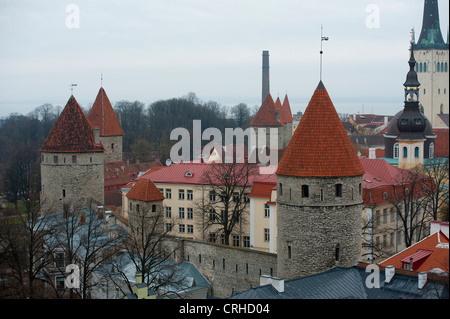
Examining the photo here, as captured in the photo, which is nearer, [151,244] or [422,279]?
[422,279]

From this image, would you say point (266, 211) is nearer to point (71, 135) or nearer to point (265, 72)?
point (71, 135)

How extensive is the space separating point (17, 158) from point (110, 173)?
14.0 meters

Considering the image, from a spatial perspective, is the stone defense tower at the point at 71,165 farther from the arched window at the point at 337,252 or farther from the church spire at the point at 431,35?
the church spire at the point at 431,35

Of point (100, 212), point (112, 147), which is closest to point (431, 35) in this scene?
point (112, 147)

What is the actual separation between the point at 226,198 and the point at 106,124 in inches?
965

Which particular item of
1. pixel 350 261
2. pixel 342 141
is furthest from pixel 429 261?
pixel 342 141

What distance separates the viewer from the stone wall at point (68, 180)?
3816 centimetres

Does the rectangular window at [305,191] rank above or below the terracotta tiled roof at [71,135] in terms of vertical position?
below

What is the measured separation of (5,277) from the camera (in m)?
25.5

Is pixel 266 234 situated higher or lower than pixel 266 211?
lower

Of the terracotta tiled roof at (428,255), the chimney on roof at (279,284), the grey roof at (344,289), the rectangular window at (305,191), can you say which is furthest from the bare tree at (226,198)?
the chimney on roof at (279,284)

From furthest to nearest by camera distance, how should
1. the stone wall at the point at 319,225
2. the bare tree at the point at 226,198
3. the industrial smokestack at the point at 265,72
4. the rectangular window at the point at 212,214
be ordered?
1. the industrial smokestack at the point at 265,72
2. the rectangular window at the point at 212,214
3. the bare tree at the point at 226,198
4. the stone wall at the point at 319,225

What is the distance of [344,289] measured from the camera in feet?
67.2

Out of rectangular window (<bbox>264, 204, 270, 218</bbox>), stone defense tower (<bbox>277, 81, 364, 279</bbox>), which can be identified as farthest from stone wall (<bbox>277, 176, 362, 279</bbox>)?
rectangular window (<bbox>264, 204, 270, 218</bbox>)
